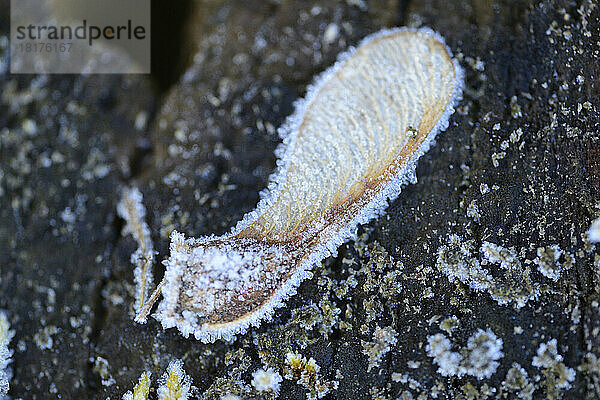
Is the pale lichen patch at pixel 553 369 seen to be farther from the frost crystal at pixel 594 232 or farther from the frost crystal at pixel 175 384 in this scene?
the frost crystal at pixel 175 384

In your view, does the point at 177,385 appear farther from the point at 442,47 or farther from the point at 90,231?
the point at 442,47

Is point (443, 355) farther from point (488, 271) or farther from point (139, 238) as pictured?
point (139, 238)

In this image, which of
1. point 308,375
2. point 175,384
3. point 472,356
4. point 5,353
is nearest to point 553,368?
point 472,356

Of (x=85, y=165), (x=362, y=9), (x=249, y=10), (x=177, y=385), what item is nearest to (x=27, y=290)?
(x=85, y=165)

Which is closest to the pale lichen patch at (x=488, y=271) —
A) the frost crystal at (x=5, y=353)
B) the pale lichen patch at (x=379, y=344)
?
the pale lichen patch at (x=379, y=344)

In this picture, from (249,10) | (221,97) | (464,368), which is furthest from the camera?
(249,10)
